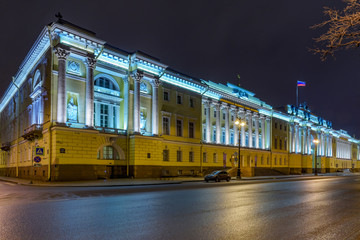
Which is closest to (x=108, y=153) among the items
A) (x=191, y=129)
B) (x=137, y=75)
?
(x=137, y=75)

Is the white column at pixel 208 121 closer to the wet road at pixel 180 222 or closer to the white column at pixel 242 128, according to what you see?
the white column at pixel 242 128

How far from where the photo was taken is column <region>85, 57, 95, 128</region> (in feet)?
106

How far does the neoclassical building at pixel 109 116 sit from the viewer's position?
101 ft

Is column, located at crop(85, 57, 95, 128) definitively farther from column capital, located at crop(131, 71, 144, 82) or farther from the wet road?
the wet road

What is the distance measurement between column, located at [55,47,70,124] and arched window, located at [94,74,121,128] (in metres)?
4.84

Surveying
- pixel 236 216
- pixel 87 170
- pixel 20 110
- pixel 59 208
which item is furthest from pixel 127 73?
pixel 236 216

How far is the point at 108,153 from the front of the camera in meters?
35.6

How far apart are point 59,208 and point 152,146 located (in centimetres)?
2737

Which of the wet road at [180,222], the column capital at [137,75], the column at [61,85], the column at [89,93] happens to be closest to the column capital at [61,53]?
the column at [61,85]

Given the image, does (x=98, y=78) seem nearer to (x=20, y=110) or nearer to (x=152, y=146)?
(x=152, y=146)

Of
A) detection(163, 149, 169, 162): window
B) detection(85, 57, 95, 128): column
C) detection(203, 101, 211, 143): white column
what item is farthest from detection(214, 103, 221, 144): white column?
detection(85, 57, 95, 128): column

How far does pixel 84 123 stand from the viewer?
3206 cm

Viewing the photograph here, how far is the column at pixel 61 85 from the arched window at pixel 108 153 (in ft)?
21.4

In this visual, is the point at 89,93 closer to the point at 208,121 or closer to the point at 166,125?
the point at 166,125
